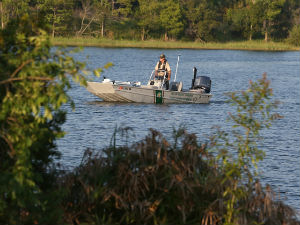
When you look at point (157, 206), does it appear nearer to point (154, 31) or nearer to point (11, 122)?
point (11, 122)

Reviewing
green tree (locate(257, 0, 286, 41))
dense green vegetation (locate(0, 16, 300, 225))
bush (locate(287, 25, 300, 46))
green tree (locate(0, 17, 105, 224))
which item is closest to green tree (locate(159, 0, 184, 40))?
green tree (locate(257, 0, 286, 41))

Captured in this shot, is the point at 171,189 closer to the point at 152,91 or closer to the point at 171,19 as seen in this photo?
the point at 152,91

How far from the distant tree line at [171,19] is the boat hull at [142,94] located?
66246 millimetres

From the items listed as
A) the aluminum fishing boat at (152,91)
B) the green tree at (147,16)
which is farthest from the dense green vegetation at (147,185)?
the green tree at (147,16)

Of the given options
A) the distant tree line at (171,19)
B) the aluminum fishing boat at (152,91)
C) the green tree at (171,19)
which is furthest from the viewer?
the green tree at (171,19)

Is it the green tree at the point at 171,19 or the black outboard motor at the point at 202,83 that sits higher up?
the green tree at the point at 171,19

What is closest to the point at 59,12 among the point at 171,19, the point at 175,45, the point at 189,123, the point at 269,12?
the point at 171,19

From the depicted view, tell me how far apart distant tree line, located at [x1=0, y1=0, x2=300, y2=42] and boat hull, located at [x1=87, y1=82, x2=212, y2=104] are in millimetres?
66246

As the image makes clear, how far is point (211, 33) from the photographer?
105000 mm

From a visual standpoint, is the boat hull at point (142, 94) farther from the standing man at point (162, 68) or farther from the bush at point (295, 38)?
the bush at point (295, 38)

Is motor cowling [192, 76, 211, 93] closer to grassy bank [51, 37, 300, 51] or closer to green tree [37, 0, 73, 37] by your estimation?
grassy bank [51, 37, 300, 51]

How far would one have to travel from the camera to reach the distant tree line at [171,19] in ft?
322

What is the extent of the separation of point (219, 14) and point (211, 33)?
11920 mm

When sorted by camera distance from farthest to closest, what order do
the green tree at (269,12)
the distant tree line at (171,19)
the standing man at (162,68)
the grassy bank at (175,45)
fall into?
the green tree at (269,12) → the distant tree line at (171,19) → the grassy bank at (175,45) → the standing man at (162,68)
